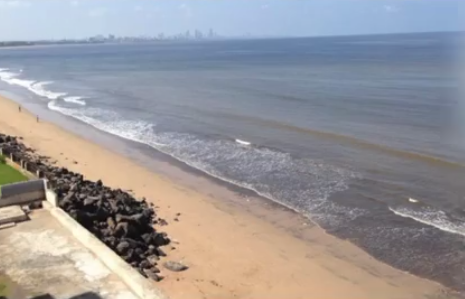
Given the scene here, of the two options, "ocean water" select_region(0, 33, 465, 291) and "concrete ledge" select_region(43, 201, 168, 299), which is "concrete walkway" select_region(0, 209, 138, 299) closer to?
"concrete ledge" select_region(43, 201, 168, 299)

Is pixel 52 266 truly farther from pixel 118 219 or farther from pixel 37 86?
pixel 37 86

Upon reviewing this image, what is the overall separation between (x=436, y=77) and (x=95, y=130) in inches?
1477

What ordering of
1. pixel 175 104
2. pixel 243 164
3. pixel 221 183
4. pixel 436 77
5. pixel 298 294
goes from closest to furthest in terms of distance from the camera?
pixel 298 294
pixel 221 183
pixel 243 164
pixel 175 104
pixel 436 77

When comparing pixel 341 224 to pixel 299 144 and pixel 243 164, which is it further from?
pixel 299 144

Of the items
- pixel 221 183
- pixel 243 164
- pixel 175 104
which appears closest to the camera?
pixel 221 183

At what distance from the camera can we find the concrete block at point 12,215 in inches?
516

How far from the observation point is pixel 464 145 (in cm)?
2597

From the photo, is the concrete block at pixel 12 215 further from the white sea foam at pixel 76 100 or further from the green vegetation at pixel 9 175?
the white sea foam at pixel 76 100

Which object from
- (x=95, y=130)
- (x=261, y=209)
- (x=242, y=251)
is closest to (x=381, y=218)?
(x=261, y=209)

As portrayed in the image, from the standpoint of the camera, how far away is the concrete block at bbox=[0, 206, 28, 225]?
13.1 meters

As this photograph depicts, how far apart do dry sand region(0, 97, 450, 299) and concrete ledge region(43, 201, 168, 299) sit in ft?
5.54

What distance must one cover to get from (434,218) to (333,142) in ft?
37.1

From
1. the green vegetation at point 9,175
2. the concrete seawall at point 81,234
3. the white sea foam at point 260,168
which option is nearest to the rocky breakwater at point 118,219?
the green vegetation at point 9,175

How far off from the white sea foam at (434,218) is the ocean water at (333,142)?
0.10 ft
